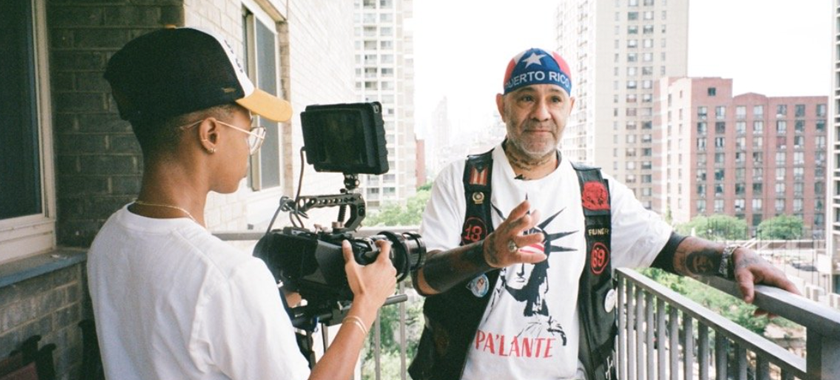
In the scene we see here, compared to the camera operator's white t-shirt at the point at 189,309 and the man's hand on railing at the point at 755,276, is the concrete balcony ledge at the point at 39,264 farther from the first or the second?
the man's hand on railing at the point at 755,276

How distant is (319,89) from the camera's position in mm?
6137

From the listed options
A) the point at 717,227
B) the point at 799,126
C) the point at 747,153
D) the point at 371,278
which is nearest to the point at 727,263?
the point at 371,278

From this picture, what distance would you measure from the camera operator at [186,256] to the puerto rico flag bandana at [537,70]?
3.20 feet

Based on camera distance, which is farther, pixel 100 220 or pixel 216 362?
pixel 100 220

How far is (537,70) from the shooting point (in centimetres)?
167

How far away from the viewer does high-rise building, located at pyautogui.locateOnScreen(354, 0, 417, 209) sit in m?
70.1

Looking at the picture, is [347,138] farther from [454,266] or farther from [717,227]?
[717,227]

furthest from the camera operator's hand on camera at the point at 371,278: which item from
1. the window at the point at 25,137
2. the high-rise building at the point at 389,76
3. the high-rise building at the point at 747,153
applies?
the high-rise building at the point at 389,76

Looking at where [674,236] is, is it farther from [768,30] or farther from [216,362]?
[768,30]

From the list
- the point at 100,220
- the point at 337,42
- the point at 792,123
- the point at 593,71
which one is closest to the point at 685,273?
the point at 100,220

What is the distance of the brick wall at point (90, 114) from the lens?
214 centimetres

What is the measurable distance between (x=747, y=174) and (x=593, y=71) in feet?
75.4

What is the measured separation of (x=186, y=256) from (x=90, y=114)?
1.76 meters

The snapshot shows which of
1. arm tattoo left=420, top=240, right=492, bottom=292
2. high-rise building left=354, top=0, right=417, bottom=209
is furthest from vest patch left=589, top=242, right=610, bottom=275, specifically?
high-rise building left=354, top=0, right=417, bottom=209
